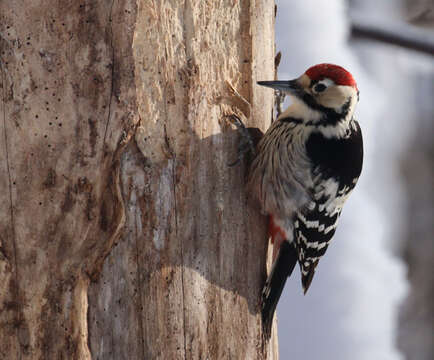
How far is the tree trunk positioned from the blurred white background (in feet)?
4.30

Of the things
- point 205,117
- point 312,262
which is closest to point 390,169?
point 312,262

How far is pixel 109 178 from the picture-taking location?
1.30 metres

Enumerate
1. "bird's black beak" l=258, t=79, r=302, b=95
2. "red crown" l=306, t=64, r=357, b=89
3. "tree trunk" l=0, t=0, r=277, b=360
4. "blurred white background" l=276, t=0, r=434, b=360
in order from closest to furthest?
"tree trunk" l=0, t=0, r=277, b=360 < "bird's black beak" l=258, t=79, r=302, b=95 < "red crown" l=306, t=64, r=357, b=89 < "blurred white background" l=276, t=0, r=434, b=360

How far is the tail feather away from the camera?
1626 millimetres

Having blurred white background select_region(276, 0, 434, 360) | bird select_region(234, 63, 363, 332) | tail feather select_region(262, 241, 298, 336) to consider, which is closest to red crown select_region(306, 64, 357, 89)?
bird select_region(234, 63, 363, 332)

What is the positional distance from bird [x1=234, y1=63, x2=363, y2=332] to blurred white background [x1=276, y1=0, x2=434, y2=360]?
0.83 metres

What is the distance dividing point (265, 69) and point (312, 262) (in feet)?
2.13

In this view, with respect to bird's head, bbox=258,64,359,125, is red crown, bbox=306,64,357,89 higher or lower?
higher

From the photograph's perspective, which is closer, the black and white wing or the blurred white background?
the black and white wing

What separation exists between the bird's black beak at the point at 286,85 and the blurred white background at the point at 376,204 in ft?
2.70

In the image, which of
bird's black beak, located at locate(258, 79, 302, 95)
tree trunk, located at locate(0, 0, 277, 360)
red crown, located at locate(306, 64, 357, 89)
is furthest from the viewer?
red crown, located at locate(306, 64, 357, 89)

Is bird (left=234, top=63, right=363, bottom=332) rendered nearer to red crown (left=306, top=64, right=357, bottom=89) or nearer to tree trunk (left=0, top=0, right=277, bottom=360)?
red crown (left=306, top=64, right=357, bottom=89)

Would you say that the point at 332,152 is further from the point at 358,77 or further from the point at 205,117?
the point at 358,77

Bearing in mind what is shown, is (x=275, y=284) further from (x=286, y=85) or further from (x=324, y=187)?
(x=286, y=85)
